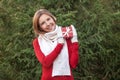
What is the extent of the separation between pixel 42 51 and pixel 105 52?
236cm

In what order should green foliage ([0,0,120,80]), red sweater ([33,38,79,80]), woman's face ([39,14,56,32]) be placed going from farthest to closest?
green foliage ([0,0,120,80]) → woman's face ([39,14,56,32]) → red sweater ([33,38,79,80])

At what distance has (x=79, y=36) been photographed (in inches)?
233

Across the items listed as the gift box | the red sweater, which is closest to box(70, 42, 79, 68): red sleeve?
the red sweater

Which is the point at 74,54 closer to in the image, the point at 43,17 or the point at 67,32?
the point at 67,32

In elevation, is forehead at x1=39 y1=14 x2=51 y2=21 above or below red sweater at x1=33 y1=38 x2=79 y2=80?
above

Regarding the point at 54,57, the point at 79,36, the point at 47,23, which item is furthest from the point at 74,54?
the point at 79,36

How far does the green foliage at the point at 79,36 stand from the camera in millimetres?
5973

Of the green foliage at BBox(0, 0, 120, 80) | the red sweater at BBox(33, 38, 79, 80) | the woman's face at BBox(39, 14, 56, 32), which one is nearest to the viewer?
the red sweater at BBox(33, 38, 79, 80)

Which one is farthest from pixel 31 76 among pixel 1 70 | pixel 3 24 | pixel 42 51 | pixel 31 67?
pixel 42 51

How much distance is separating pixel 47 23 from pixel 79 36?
2069 mm

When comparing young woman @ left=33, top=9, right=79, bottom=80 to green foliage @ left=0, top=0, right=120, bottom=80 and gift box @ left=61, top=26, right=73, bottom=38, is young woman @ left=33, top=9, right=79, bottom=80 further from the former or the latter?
green foliage @ left=0, top=0, right=120, bottom=80

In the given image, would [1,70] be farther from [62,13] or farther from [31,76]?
[62,13]

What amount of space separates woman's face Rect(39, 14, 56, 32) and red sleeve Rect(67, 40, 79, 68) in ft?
0.83

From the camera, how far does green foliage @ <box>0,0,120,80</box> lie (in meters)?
5.97
